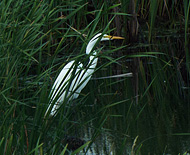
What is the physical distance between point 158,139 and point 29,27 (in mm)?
929

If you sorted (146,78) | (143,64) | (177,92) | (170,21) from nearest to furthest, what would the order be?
(177,92) → (146,78) → (143,64) → (170,21)

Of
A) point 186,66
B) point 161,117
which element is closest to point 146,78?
point 186,66

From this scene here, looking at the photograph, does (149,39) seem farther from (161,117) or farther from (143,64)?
(161,117)

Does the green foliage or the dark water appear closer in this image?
the green foliage

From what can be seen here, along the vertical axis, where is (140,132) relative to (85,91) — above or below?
below

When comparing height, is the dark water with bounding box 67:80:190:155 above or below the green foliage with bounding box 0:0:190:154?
below

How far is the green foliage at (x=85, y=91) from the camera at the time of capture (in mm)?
1601

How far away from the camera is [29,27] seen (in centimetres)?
207

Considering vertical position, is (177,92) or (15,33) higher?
(15,33)

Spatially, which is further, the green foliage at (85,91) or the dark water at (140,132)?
the dark water at (140,132)

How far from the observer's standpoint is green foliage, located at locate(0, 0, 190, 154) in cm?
160

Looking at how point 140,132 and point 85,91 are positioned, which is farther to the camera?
point 85,91

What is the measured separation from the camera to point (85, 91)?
373cm

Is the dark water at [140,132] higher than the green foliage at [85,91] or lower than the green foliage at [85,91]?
lower
